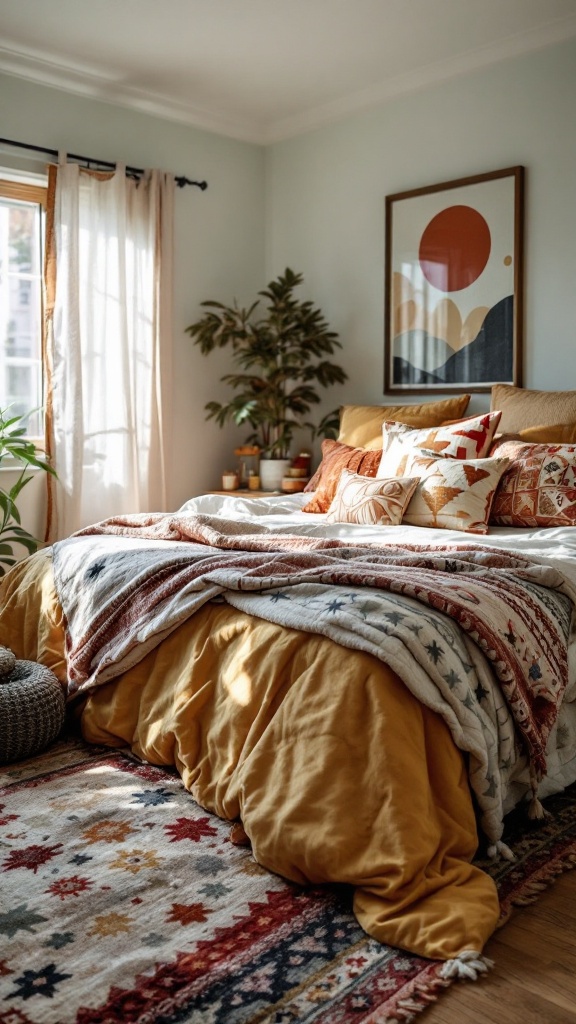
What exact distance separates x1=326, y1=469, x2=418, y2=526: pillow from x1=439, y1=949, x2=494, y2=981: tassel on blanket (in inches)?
74.4

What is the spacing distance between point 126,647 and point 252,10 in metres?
2.82

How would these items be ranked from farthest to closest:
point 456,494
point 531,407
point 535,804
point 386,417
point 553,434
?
point 386,417
point 531,407
point 553,434
point 456,494
point 535,804

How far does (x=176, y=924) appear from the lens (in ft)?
5.74

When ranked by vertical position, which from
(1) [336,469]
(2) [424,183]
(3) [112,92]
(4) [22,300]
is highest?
(3) [112,92]

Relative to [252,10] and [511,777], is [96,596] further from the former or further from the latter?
[252,10]

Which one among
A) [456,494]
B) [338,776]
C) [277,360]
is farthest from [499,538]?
[277,360]

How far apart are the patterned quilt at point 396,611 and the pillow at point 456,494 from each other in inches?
24.5

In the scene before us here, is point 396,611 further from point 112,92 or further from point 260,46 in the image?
point 112,92

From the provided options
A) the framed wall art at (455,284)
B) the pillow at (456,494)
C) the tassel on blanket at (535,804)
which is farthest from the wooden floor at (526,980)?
the framed wall art at (455,284)

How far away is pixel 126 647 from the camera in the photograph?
102 inches

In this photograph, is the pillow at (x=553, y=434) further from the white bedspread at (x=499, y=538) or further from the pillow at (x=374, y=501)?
the pillow at (x=374, y=501)

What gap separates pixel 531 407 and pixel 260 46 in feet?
6.95

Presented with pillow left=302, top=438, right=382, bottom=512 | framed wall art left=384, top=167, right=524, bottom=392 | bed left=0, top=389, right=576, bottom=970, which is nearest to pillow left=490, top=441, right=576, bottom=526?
bed left=0, top=389, right=576, bottom=970

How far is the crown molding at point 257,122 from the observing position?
4098 mm
